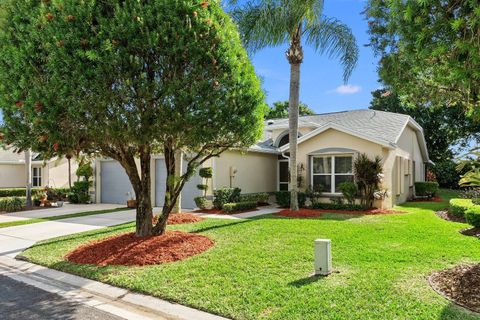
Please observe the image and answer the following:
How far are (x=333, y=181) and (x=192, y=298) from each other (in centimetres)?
1290

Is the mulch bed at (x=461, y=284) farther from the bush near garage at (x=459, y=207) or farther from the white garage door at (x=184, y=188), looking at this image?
the white garage door at (x=184, y=188)

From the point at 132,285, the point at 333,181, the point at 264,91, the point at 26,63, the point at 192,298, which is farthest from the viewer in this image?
the point at 333,181

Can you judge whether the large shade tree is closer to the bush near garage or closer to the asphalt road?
the asphalt road

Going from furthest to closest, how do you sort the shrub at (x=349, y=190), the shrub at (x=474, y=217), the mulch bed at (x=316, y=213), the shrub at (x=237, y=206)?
the shrub at (x=349, y=190) → the shrub at (x=237, y=206) → the mulch bed at (x=316, y=213) → the shrub at (x=474, y=217)

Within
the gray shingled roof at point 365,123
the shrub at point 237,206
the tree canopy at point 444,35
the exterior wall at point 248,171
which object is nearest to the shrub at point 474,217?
the gray shingled roof at point 365,123

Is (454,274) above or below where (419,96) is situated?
below

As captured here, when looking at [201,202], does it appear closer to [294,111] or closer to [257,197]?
[257,197]

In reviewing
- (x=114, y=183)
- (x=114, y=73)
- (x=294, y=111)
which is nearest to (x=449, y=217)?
(x=294, y=111)

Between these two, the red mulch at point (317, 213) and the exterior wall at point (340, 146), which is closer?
the red mulch at point (317, 213)

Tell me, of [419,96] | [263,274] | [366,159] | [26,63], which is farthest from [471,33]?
[366,159]

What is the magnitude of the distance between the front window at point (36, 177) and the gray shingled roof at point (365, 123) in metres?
20.5

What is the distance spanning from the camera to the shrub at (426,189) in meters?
21.4

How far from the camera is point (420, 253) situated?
7.59 metres

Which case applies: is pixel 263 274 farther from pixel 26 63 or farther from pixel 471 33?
pixel 26 63
